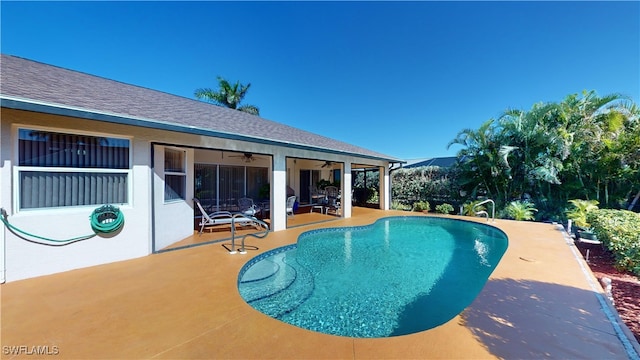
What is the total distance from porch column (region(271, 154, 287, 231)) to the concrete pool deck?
13.5 ft

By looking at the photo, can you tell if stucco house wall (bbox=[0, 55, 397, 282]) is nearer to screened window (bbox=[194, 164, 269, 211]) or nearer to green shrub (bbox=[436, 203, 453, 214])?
screened window (bbox=[194, 164, 269, 211])

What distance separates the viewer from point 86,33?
9766 millimetres

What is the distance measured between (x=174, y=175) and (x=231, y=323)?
217 inches

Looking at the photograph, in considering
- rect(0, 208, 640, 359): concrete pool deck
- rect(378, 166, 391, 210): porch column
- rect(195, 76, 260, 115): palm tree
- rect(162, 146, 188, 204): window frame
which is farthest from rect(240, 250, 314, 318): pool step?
rect(195, 76, 260, 115): palm tree

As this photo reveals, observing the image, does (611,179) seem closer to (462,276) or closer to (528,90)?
(528,90)

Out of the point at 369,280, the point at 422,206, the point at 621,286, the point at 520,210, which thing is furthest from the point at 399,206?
the point at 369,280

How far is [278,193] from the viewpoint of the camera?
360 inches

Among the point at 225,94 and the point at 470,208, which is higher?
the point at 225,94

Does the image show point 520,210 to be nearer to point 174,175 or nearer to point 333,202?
point 333,202

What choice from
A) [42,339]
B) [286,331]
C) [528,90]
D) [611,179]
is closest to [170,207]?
[42,339]

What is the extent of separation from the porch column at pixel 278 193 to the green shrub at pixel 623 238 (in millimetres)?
8806

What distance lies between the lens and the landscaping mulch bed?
395 cm

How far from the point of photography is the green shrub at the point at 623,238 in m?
4.81

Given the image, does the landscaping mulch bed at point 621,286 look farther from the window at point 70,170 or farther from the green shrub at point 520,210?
the window at point 70,170
